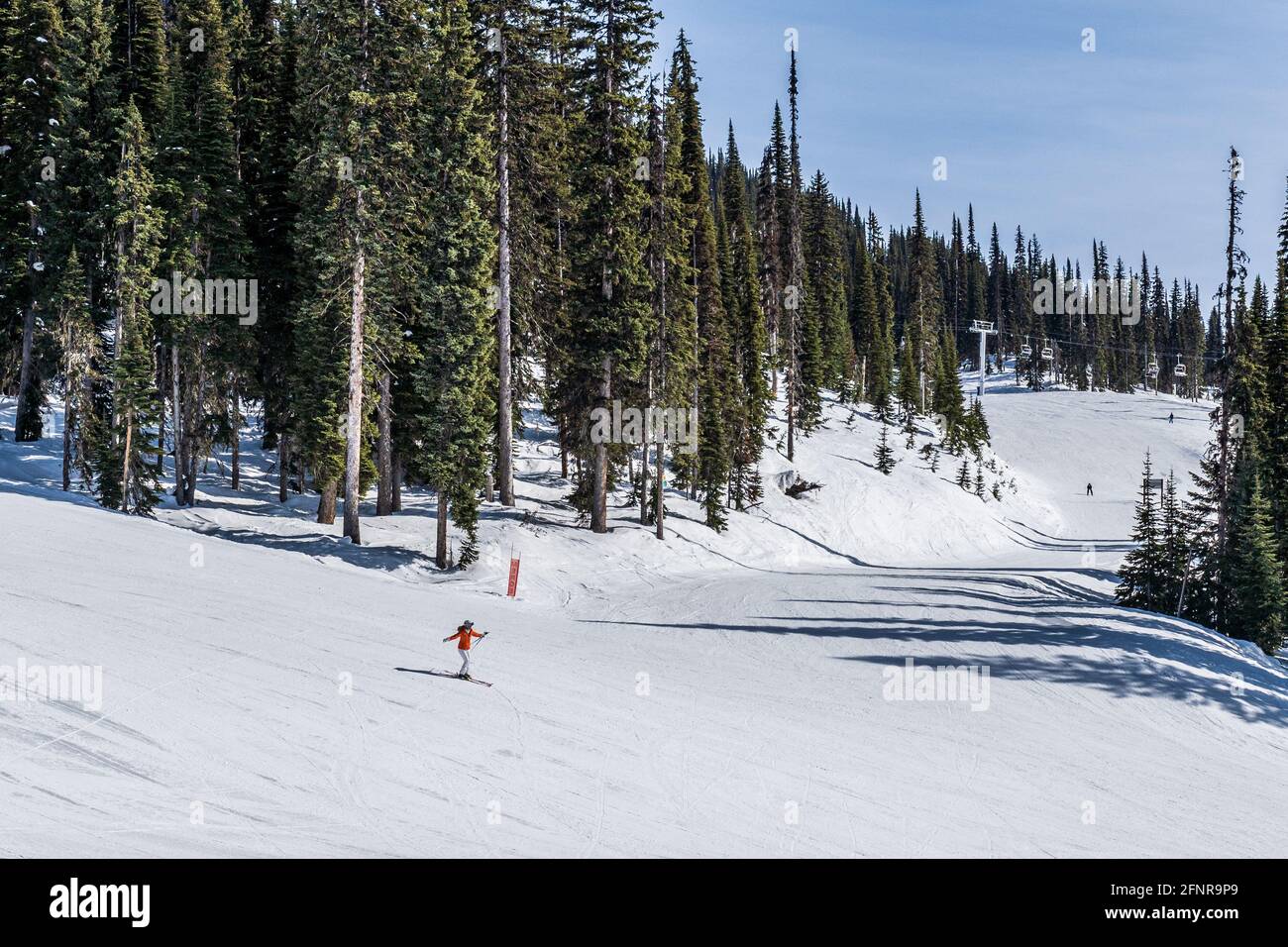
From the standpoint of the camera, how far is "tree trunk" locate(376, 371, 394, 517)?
2945 cm

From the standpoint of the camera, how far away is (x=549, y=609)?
24250 millimetres

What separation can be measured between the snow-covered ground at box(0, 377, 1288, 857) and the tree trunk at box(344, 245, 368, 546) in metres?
1.22

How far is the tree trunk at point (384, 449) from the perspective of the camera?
2945 centimetres

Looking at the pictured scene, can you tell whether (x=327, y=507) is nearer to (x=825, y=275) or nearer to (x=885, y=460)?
(x=885, y=460)

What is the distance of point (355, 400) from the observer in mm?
25656

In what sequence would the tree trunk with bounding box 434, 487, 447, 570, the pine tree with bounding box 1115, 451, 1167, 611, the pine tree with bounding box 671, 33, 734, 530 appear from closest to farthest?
the tree trunk with bounding box 434, 487, 447, 570 → the pine tree with bounding box 1115, 451, 1167, 611 → the pine tree with bounding box 671, 33, 734, 530

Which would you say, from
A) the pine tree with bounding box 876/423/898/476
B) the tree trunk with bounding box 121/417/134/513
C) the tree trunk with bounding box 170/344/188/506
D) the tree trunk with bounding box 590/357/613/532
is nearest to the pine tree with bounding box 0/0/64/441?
the tree trunk with bounding box 170/344/188/506

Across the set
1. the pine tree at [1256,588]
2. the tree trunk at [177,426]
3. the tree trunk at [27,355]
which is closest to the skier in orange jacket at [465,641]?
the tree trunk at [177,426]

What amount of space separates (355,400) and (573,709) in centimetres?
1503

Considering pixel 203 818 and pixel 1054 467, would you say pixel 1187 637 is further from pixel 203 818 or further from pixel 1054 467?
pixel 1054 467

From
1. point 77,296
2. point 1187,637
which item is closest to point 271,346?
point 77,296

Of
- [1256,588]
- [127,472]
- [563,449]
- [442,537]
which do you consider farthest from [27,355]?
[1256,588]

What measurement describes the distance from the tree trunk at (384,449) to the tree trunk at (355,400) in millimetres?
2237

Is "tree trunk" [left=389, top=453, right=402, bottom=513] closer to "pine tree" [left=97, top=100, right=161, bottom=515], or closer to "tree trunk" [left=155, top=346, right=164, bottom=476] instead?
"tree trunk" [left=155, top=346, right=164, bottom=476]
